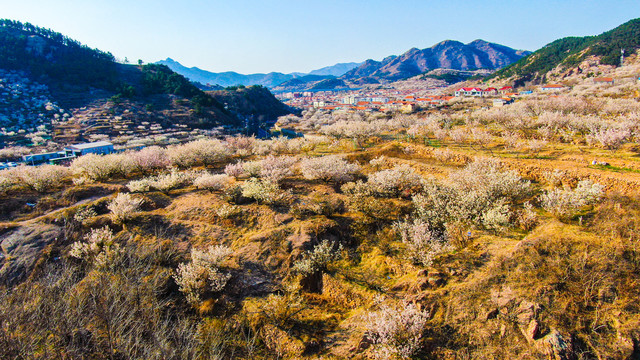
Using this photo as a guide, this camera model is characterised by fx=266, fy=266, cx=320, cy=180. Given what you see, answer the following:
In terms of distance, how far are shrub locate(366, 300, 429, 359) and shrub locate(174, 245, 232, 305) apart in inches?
172

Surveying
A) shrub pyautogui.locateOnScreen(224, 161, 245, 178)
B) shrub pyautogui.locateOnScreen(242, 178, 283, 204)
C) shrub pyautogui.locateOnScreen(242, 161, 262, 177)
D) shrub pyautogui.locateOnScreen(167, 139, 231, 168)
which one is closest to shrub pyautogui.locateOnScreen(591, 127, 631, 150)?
shrub pyautogui.locateOnScreen(242, 178, 283, 204)

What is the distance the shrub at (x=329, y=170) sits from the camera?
571 inches

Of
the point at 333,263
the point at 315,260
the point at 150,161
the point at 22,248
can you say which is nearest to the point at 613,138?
the point at 333,263

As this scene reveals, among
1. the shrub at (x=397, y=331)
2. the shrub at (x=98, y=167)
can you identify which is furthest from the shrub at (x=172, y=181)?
the shrub at (x=397, y=331)

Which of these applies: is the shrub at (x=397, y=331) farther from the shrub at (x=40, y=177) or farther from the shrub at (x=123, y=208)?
the shrub at (x=40, y=177)

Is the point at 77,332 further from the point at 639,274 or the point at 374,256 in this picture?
the point at 639,274

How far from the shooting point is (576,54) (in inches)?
3782

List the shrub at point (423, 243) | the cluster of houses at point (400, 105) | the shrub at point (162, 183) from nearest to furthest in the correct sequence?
the shrub at point (423, 243), the shrub at point (162, 183), the cluster of houses at point (400, 105)

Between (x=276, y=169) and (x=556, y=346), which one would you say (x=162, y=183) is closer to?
(x=276, y=169)

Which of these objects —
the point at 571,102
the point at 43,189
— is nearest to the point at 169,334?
the point at 43,189

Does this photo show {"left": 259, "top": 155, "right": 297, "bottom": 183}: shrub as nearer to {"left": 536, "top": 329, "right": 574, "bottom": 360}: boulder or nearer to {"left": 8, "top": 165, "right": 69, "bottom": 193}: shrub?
{"left": 8, "top": 165, "right": 69, "bottom": 193}: shrub

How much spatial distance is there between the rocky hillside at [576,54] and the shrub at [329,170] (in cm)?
11107

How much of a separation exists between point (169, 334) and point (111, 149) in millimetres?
47555

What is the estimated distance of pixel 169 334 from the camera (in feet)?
19.0
